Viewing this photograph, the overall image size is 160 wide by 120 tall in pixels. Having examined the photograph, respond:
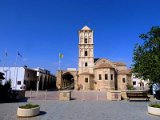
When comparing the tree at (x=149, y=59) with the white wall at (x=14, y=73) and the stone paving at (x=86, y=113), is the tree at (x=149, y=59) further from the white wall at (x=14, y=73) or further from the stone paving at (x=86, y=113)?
the white wall at (x=14, y=73)

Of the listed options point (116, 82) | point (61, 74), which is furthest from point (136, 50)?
point (61, 74)

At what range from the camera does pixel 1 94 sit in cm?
1914

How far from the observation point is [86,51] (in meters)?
57.5

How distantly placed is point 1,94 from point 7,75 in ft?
93.0

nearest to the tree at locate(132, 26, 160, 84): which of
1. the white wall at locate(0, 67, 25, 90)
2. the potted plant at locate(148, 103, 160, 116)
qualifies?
the potted plant at locate(148, 103, 160, 116)

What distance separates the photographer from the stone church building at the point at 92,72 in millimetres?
48812

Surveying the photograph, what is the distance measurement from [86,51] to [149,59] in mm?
36824

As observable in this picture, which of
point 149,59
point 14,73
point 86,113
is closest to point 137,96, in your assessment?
point 149,59

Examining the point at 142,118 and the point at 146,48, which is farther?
the point at 146,48

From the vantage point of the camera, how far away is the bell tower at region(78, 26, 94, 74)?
55.9 meters

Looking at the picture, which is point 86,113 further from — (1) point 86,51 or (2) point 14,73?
(1) point 86,51

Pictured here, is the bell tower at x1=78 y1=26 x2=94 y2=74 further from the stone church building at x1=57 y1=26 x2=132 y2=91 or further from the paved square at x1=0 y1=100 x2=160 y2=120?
the paved square at x1=0 y1=100 x2=160 y2=120

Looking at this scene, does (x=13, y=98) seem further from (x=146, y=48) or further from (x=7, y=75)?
(x=7, y=75)

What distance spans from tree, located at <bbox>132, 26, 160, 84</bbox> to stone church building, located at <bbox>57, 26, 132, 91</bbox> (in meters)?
23.6
